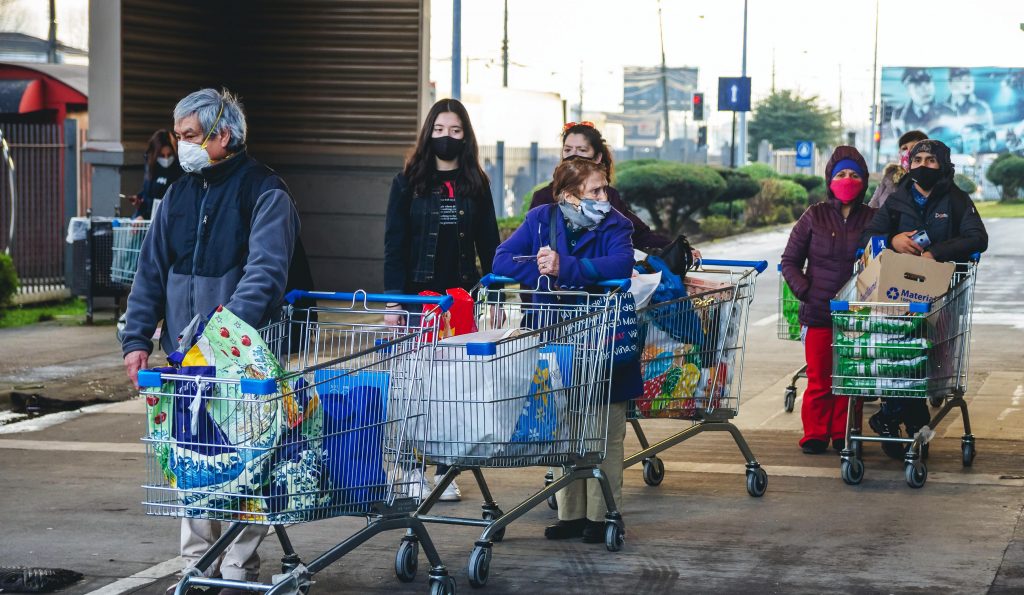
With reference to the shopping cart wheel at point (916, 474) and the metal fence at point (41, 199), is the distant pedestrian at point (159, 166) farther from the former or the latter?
the shopping cart wheel at point (916, 474)

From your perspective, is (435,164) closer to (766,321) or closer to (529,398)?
(529,398)

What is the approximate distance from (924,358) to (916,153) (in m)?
1.48

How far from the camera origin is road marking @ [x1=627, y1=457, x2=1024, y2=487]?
828 cm

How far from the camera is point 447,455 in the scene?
5.91m

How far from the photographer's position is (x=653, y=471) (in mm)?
8281

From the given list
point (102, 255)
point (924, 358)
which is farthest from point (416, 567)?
point (102, 255)

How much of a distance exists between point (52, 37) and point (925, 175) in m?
36.0

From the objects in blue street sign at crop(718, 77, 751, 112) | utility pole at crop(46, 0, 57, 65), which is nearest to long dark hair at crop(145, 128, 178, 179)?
utility pole at crop(46, 0, 57, 65)

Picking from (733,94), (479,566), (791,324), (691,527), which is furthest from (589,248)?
(733,94)

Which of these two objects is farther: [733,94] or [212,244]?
[733,94]

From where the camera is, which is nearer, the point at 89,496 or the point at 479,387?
the point at 479,387

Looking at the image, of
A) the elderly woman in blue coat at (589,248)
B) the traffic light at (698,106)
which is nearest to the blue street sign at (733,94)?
the traffic light at (698,106)

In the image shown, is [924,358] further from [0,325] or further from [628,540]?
[0,325]

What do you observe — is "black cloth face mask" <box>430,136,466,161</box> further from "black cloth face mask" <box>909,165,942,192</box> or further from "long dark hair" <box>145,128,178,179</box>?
"long dark hair" <box>145,128,178,179</box>
